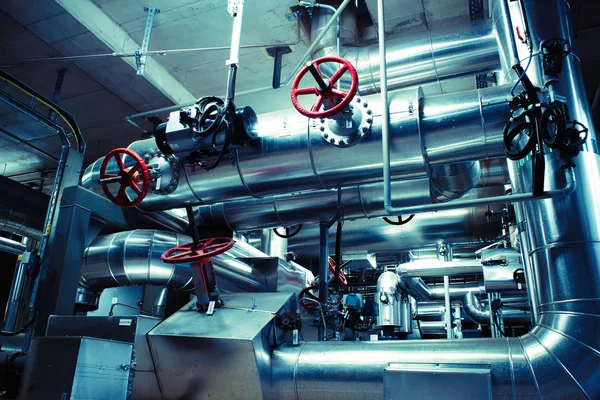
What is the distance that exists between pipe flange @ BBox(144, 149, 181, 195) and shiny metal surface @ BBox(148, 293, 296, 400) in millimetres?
711

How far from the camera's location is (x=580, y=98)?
2025 millimetres

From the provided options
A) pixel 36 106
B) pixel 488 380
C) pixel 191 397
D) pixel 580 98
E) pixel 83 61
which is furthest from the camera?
pixel 36 106

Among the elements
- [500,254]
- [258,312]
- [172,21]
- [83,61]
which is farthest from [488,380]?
[83,61]

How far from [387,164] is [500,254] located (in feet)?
6.10

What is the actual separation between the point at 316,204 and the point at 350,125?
122 cm

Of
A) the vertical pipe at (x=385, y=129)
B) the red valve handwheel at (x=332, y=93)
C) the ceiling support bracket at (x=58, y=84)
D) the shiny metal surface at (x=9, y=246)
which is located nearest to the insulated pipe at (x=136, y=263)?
the ceiling support bracket at (x=58, y=84)

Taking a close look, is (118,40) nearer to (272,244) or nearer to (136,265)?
(136,265)

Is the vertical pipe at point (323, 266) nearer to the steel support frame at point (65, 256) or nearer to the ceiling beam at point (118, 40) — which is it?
the steel support frame at point (65, 256)

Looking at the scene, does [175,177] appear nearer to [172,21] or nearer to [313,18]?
[172,21]

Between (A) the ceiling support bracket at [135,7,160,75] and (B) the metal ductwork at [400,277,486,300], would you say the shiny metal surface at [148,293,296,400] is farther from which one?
(B) the metal ductwork at [400,277,486,300]

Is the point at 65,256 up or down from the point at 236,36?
down

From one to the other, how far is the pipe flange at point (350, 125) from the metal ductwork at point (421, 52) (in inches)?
31.9

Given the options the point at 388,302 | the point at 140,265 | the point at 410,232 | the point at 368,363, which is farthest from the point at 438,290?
the point at 368,363

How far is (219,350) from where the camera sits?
2102 mm
